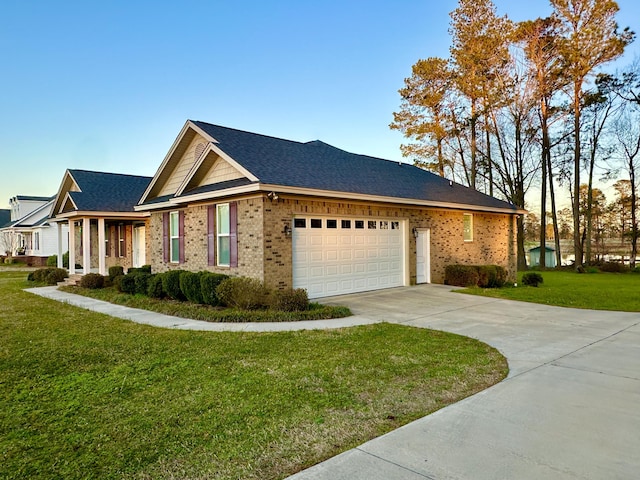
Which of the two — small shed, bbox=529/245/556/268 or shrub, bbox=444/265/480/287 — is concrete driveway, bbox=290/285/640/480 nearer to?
shrub, bbox=444/265/480/287

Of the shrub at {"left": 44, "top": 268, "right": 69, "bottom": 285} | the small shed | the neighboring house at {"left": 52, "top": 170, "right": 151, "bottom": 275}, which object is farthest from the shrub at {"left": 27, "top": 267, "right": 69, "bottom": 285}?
the small shed

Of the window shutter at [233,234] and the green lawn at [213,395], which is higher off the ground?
the window shutter at [233,234]

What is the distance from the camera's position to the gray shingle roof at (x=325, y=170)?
1169 cm

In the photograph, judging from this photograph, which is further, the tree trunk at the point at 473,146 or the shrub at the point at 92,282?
the tree trunk at the point at 473,146

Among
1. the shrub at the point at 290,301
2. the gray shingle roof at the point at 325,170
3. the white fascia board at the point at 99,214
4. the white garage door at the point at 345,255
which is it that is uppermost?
the gray shingle roof at the point at 325,170

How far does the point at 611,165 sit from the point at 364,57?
21.5 m

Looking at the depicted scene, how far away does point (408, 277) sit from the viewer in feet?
48.3

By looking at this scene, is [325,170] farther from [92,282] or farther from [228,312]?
[92,282]

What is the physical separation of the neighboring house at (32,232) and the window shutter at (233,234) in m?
22.1

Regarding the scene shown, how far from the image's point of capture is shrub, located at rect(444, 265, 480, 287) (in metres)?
15.4

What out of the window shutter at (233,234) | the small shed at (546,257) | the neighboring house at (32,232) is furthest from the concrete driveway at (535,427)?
the neighboring house at (32,232)

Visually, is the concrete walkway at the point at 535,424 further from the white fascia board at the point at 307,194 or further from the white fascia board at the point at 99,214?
the white fascia board at the point at 99,214

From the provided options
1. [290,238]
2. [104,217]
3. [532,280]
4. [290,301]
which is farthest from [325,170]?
[104,217]

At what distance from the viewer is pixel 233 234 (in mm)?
11641
